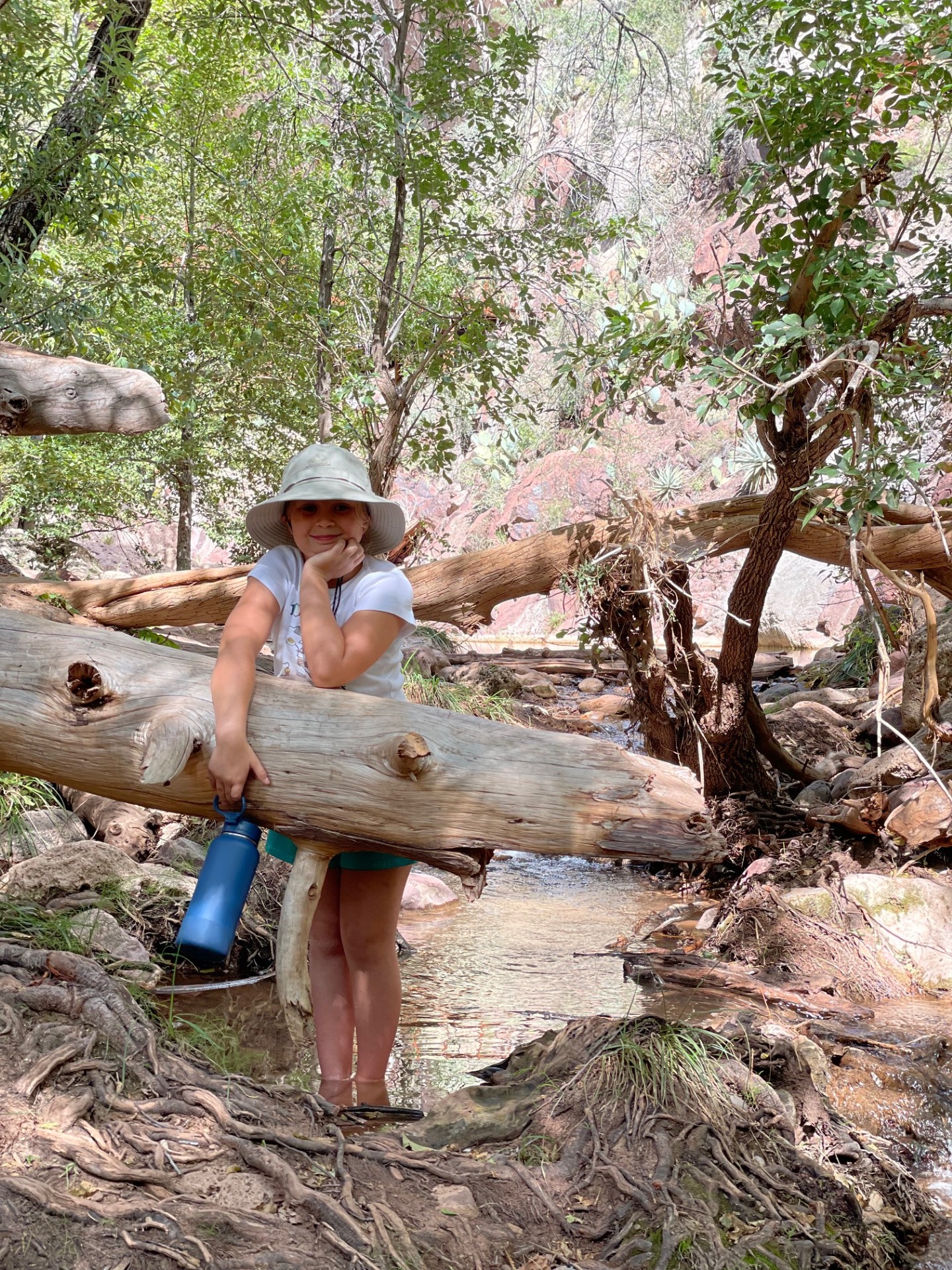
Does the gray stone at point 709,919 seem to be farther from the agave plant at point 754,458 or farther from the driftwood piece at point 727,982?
the agave plant at point 754,458

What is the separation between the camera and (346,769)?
2.61 meters

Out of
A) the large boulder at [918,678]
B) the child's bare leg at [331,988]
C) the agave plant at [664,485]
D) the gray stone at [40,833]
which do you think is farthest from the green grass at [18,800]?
the large boulder at [918,678]

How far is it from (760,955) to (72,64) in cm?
630

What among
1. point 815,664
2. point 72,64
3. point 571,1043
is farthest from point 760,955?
point 815,664

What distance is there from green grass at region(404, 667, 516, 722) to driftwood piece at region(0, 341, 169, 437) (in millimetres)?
4215

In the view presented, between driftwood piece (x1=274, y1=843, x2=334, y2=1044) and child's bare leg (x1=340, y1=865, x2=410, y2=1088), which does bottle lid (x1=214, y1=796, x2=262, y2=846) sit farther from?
child's bare leg (x1=340, y1=865, x2=410, y2=1088)

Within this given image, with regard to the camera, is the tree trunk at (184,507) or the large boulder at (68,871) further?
the tree trunk at (184,507)

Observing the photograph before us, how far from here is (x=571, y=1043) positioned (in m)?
3.28

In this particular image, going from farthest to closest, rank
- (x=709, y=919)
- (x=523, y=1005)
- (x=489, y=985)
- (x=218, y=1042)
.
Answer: (x=709, y=919), (x=489, y=985), (x=523, y=1005), (x=218, y=1042)

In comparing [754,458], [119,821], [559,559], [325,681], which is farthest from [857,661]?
[325,681]

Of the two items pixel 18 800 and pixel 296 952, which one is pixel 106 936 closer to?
pixel 18 800

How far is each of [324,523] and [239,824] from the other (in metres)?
0.85

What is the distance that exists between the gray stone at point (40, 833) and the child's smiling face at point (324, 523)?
2.59 m

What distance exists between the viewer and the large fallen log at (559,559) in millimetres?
6359
